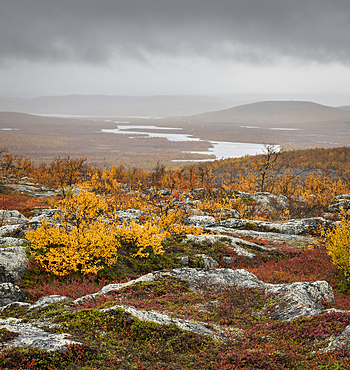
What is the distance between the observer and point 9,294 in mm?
7449

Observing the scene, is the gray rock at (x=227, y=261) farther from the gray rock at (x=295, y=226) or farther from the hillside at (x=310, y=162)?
the hillside at (x=310, y=162)

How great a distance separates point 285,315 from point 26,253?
8748 millimetres

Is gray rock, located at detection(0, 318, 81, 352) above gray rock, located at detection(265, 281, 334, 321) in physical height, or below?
above

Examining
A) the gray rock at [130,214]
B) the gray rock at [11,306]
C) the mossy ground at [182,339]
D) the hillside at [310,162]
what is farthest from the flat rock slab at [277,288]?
the hillside at [310,162]

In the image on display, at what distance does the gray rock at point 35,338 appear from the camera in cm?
463

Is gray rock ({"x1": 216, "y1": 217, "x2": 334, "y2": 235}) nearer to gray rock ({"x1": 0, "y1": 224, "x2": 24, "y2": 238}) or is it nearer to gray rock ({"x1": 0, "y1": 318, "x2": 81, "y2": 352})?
gray rock ({"x1": 0, "y1": 224, "x2": 24, "y2": 238})

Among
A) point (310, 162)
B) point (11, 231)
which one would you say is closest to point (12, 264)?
point (11, 231)

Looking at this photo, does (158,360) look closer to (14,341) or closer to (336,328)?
(14,341)

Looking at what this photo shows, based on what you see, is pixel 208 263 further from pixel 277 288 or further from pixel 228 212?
pixel 228 212

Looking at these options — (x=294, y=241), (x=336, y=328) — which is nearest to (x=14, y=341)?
(x=336, y=328)

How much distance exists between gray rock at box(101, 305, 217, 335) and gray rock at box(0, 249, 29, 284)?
4.19 metres

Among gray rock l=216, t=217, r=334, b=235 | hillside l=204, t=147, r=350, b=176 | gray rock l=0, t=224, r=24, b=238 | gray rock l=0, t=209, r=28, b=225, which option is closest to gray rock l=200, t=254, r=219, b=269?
gray rock l=216, t=217, r=334, b=235

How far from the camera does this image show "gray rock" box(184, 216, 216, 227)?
1877cm

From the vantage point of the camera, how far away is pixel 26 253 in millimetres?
9695
